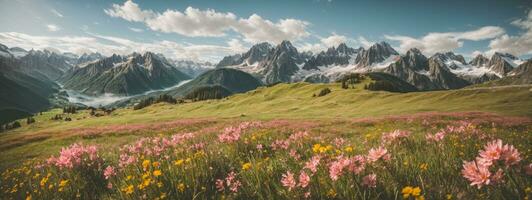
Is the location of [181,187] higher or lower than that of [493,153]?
lower

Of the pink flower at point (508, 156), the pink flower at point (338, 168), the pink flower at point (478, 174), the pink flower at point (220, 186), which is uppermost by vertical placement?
the pink flower at point (508, 156)

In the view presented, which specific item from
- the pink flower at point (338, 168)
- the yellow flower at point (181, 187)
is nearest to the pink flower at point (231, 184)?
the yellow flower at point (181, 187)

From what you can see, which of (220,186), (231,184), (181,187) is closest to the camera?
(181,187)

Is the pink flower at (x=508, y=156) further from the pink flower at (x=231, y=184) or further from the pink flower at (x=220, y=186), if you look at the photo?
the pink flower at (x=220, y=186)

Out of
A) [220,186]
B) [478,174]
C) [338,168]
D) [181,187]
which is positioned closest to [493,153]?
[478,174]

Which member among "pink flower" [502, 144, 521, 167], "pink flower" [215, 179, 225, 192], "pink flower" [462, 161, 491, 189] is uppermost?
"pink flower" [502, 144, 521, 167]

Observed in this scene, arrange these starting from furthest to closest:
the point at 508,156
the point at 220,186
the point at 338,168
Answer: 1. the point at 220,186
2. the point at 338,168
3. the point at 508,156

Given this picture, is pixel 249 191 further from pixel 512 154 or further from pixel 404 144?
pixel 404 144

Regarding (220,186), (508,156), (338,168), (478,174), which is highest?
(508,156)

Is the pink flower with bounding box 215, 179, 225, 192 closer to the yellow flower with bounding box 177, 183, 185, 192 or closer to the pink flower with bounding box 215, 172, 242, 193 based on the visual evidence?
the pink flower with bounding box 215, 172, 242, 193

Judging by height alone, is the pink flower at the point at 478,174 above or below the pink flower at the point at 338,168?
above

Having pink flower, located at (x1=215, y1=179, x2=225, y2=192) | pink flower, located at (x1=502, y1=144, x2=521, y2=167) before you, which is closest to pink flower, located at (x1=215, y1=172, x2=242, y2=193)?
pink flower, located at (x1=215, y1=179, x2=225, y2=192)

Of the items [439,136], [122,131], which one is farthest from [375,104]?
[439,136]

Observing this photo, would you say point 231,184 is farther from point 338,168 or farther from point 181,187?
point 338,168
